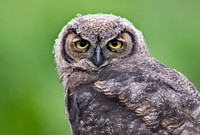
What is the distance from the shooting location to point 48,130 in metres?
14.1

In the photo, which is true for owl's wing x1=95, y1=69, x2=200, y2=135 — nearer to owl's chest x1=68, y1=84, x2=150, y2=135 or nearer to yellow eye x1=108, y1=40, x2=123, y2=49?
owl's chest x1=68, y1=84, x2=150, y2=135

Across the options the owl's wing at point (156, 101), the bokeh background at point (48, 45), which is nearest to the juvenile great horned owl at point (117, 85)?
the owl's wing at point (156, 101)

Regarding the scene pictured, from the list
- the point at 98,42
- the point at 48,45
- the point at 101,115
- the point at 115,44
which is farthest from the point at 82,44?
the point at 48,45

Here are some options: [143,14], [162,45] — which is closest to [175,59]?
[162,45]

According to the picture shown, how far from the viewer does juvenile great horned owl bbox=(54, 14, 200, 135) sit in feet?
31.6

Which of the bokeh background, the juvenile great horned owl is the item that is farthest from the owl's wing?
the bokeh background

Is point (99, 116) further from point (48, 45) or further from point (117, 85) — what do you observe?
point (48, 45)

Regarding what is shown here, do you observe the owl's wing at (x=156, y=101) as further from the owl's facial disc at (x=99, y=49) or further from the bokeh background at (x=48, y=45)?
the bokeh background at (x=48, y=45)

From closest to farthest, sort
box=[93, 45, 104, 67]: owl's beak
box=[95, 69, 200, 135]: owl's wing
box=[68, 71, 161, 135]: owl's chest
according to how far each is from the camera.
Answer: box=[95, 69, 200, 135]: owl's wing, box=[68, 71, 161, 135]: owl's chest, box=[93, 45, 104, 67]: owl's beak

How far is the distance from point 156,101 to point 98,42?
1.01 metres

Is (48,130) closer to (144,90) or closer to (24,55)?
(24,55)

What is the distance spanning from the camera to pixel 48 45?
15164mm

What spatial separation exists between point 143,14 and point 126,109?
626cm

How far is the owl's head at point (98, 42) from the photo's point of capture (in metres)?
10.4
